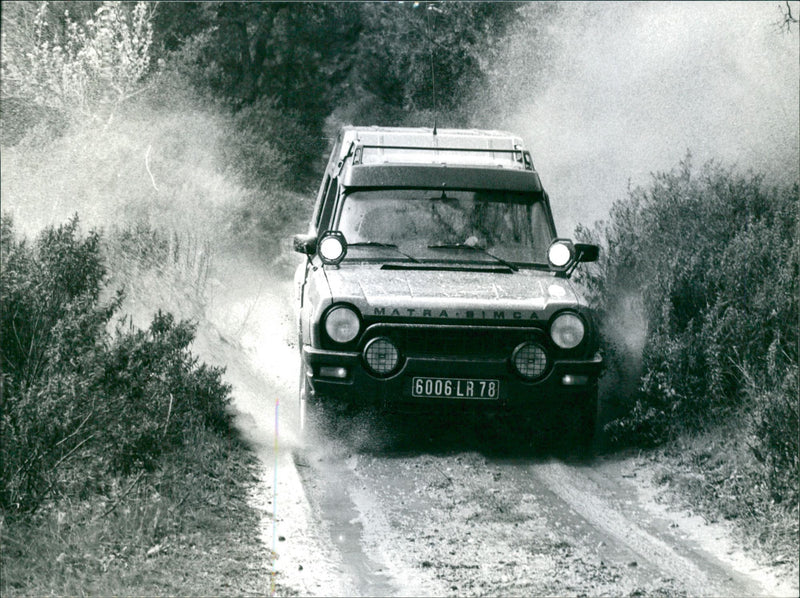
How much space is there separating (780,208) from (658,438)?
2.36m

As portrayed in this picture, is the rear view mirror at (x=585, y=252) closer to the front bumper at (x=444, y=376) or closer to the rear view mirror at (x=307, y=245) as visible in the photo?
the front bumper at (x=444, y=376)

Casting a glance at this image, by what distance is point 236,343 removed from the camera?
473 inches

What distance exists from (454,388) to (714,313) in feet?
6.42

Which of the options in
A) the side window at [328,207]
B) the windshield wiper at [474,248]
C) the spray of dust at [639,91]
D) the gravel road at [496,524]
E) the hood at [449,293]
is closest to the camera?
the gravel road at [496,524]

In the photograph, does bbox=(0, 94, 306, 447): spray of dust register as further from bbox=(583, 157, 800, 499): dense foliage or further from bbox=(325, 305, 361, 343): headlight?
bbox=(583, 157, 800, 499): dense foliage

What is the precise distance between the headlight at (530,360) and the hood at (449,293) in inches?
8.5

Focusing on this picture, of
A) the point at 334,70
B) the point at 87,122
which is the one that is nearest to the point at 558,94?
the point at 334,70

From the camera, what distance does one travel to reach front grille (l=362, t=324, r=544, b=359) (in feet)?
23.9

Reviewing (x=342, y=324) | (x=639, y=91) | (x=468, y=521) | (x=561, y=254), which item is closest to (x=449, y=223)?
(x=561, y=254)

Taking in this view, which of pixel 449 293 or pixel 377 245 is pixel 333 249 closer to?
pixel 377 245

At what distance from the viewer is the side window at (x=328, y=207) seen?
896 cm

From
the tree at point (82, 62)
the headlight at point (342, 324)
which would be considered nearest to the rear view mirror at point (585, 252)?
the headlight at point (342, 324)

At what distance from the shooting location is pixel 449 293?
7406 millimetres

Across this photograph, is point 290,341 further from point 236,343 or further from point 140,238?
point 140,238
